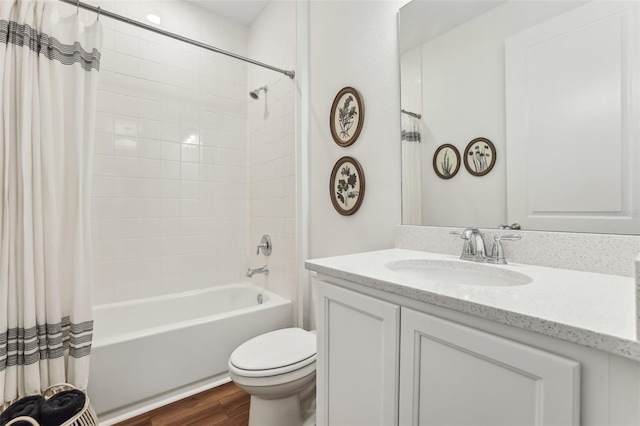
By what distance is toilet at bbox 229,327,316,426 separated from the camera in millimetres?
1229

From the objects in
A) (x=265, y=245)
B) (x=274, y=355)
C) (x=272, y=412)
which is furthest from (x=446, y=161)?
(x=265, y=245)

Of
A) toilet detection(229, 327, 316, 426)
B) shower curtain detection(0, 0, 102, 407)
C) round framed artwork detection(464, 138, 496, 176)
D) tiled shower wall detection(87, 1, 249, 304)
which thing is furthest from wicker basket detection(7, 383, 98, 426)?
round framed artwork detection(464, 138, 496, 176)

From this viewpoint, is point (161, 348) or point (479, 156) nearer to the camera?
point (479, 156)

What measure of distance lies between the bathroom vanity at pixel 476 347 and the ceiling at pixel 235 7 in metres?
2.31

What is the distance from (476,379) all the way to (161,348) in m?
1.59

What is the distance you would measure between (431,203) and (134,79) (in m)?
2.21

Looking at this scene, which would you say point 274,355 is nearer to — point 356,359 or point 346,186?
point 356,359

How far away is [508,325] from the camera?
57 centimetres

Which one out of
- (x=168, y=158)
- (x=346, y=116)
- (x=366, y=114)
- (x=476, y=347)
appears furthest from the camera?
(x=168, y=158)

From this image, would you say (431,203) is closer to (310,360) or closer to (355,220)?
(355,220)

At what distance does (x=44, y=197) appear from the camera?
50.5 inches

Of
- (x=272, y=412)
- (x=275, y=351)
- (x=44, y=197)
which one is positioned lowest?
(x=272, y=412)

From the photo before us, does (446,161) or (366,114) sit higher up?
(366,114)

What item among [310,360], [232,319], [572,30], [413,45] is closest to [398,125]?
[413,45]
